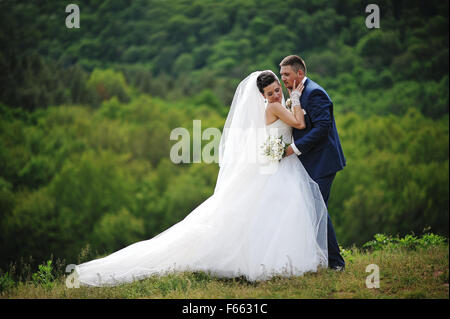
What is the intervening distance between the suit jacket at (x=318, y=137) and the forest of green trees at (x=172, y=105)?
2484 centimetres

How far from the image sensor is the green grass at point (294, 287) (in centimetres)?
472

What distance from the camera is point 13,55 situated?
53.2 meters

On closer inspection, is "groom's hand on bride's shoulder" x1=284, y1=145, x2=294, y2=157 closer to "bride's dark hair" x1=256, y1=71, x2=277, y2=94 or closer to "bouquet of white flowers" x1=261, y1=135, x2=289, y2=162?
"bouquet of white flowers" x1=261, y1=135, x2=289, y2=162

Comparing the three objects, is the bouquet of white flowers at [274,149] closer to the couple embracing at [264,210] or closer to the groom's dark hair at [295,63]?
the couple embracing at [264,210]

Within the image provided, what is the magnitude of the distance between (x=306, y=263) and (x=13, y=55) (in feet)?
182

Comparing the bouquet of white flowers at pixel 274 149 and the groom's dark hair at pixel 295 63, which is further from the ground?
the groom's dark hair at pixel 295 63

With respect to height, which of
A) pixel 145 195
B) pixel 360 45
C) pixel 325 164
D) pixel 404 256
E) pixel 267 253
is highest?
pixel 360 45

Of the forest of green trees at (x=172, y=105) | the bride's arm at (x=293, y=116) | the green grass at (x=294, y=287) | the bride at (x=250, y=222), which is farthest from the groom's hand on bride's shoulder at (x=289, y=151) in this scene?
the forest of green trees at (x=172, y=105)

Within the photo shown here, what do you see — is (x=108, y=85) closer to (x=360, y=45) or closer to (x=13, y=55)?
(x=13, y=55)

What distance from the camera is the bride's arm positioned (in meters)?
5.43

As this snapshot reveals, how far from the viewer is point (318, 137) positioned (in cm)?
534

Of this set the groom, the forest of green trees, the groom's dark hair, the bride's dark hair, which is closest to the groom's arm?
the groom

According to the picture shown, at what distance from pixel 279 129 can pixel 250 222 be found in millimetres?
1166
